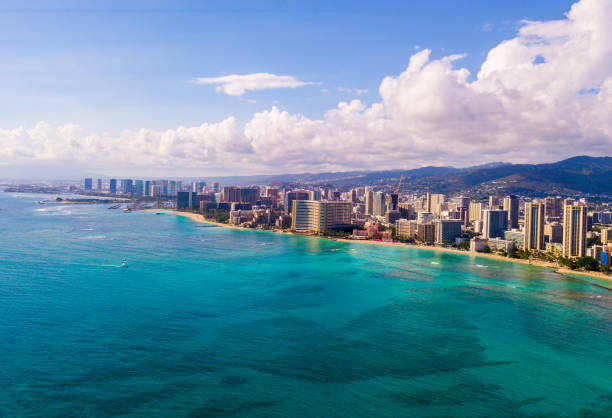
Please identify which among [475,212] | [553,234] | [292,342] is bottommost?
[292,342]

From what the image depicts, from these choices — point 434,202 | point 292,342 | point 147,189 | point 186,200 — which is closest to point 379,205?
point 434,202

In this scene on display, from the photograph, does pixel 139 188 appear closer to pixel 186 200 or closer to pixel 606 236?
pixel 186 200

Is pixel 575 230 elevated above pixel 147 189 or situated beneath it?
situated beneath

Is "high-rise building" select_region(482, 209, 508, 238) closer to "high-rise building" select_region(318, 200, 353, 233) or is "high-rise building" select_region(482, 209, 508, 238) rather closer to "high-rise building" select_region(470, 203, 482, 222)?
"high-rise building" select_region(470, 203, 482, 222)

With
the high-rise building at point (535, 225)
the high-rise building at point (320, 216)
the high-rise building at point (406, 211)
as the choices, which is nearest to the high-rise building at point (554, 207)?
the high-rise building at point (406, 211)

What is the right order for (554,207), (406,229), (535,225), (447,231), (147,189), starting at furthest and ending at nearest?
1. (147,189)
2. (554,207)
3. (406,229)
4. (447,231)
5. (535,225)

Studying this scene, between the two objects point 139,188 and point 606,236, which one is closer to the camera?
point 606,236

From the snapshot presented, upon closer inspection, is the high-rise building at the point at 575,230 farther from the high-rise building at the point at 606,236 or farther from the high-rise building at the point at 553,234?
the high-rise building at the point at 553,234

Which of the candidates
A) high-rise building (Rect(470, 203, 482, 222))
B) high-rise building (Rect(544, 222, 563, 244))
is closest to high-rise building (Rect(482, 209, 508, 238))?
high-rise building (Rect(544, 222, 563, 244))
